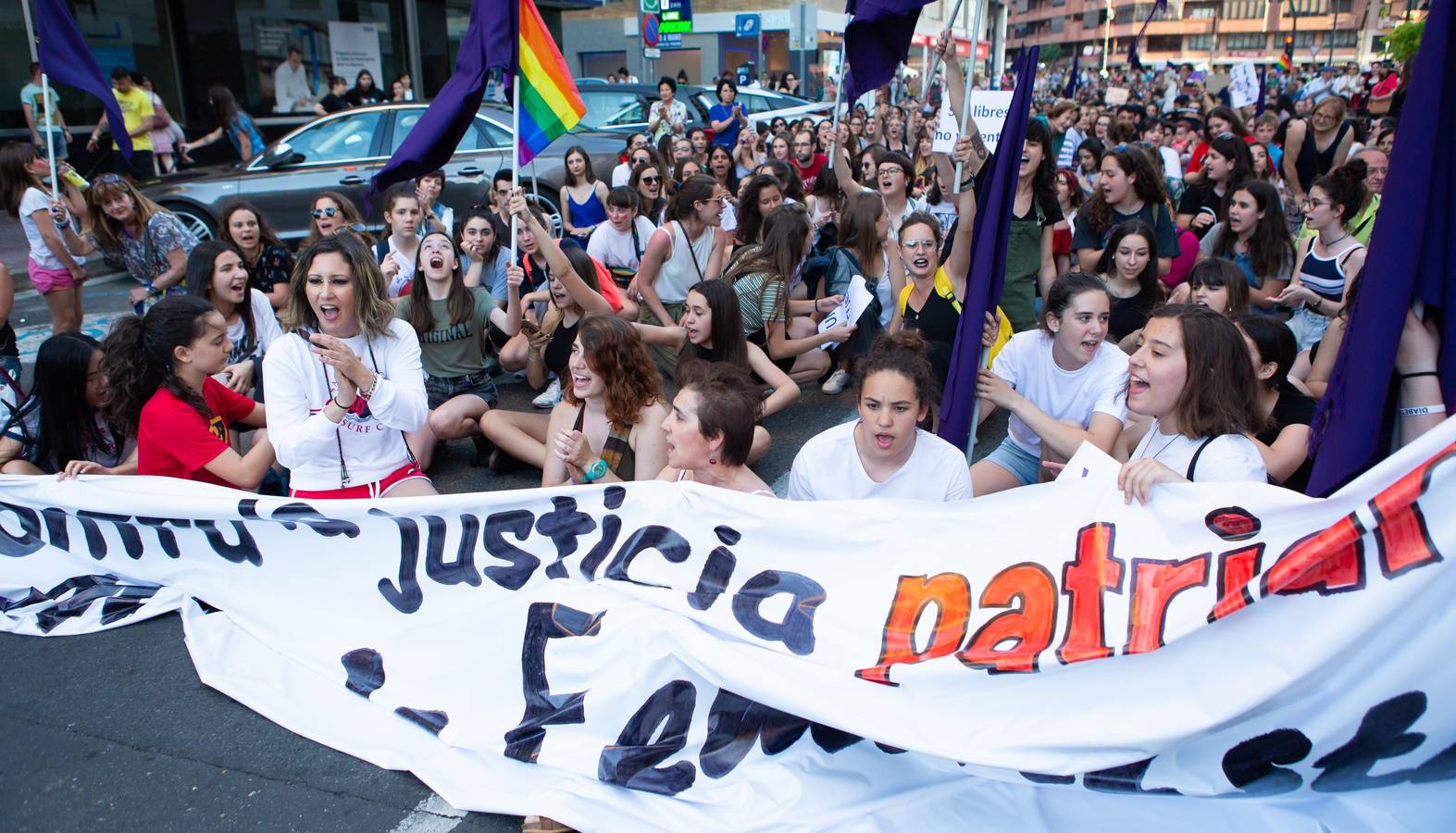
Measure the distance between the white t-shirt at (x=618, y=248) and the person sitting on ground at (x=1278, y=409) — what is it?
472 cm

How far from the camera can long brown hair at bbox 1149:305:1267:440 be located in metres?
3.34

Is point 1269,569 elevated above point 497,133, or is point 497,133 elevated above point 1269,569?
point 497,133

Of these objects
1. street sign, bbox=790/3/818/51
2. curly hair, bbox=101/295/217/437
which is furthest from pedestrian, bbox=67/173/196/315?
street sign, bbox=790/3/818/51

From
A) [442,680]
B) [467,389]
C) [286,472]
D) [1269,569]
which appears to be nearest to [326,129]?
[467,389]

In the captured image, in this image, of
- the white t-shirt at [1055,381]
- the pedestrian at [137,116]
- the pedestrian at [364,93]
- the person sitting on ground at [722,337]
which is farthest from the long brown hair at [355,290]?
the pedestrian at [364,93]

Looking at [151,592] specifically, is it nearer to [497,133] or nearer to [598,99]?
[497,133]

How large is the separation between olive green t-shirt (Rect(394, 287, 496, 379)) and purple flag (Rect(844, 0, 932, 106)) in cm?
276

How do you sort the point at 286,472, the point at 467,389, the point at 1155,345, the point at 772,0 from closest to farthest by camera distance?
the point at 1155,345
the point at 286,472
the point at 467,389
the point at 772,0

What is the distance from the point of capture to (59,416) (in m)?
4.55

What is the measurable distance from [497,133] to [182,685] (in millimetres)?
9172

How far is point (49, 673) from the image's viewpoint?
12.6ft

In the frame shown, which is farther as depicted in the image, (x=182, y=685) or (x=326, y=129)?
(x=326, y=129)

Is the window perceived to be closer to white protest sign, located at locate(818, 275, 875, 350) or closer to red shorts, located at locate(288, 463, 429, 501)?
white protest sign, located at locate(818, 275, 875, 350)

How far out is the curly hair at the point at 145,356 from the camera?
4332 millimetres
